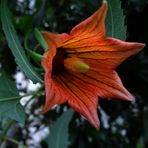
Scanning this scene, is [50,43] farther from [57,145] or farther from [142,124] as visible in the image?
[142,124]

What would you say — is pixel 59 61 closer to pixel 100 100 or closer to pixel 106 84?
pixel 106 84

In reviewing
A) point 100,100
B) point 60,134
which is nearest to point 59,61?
point 60,134

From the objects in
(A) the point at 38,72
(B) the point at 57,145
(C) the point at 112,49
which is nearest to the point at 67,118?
(B) the point at 57,145

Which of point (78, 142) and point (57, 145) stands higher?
point (57, 145)

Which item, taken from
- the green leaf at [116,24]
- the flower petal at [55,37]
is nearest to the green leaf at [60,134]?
the green leaf at [116,24]

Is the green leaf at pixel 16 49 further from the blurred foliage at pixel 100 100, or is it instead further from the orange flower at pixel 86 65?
the blurred foliage at pixel 100 100

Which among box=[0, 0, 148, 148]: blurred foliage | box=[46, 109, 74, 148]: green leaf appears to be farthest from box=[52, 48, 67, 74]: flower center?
box=[46, 109, 74, 148]: green leaf

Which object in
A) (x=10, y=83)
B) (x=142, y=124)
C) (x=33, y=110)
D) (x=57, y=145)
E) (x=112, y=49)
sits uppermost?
(x=112, y=49)
